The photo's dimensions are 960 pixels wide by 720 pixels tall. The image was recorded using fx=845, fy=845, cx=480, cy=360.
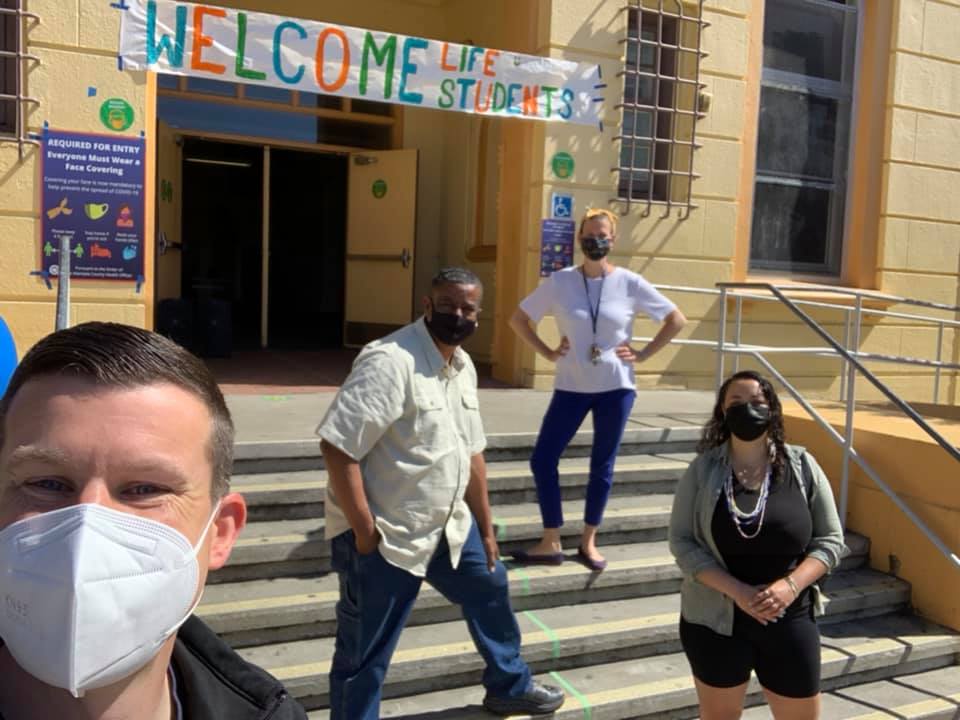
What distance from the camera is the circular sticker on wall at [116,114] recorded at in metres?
5.75

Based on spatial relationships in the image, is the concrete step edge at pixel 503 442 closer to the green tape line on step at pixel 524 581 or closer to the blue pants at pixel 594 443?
the blue pants at pixel 594 443

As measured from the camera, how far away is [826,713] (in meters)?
3.67

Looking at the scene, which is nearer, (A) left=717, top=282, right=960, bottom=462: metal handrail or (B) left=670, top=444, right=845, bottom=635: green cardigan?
(B) left=670, top=444, right=845, bottom=635: green cardigan

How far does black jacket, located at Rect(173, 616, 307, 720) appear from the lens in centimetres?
125

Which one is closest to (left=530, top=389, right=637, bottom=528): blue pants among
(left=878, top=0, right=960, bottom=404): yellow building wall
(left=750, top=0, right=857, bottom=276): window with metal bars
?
(left=750, top=0, right=857, bottom=276): window with metal bars

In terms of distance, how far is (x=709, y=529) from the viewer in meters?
2.78

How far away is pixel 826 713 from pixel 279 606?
239cm

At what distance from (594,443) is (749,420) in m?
1.35

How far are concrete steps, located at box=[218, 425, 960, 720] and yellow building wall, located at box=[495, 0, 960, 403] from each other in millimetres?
2864

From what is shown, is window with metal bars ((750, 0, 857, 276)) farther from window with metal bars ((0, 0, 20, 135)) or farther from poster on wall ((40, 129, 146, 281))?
window with metal bars ((0, 0, 20, 135))

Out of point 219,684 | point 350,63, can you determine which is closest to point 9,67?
point 350,63

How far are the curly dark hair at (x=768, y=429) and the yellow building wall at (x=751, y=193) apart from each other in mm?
4195

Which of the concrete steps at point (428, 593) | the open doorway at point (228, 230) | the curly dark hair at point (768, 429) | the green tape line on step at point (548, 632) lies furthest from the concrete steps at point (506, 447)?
the open doorway at point (228, 230)

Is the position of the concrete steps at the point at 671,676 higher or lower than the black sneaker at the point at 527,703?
lower
